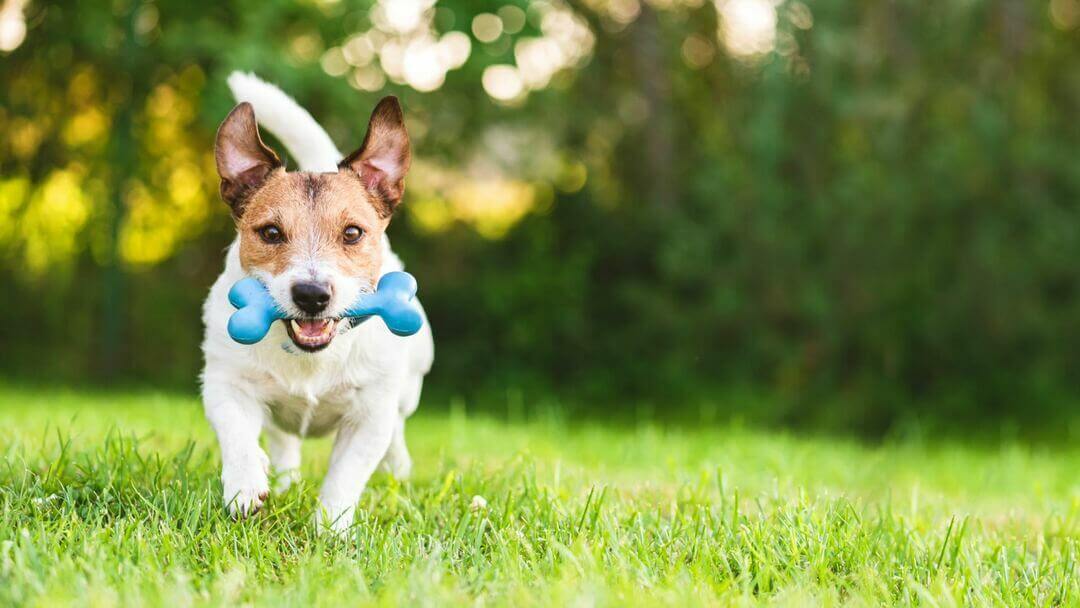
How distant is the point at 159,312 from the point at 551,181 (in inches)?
208

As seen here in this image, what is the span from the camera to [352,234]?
12.7 ft

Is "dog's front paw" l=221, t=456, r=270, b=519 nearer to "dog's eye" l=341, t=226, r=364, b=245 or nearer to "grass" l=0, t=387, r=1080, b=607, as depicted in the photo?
"grass" l=0, t=387, r=1080, b=607

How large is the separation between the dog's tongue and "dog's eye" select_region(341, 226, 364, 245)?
394 mm

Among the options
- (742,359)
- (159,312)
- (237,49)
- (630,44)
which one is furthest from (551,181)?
(159,312)

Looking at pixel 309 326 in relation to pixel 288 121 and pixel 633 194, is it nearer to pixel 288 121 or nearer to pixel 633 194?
pixel 288 121

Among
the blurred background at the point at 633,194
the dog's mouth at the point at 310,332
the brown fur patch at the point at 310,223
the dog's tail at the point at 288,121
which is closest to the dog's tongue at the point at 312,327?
the dog's mouth at the point at 310,332

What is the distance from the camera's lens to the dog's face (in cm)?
355

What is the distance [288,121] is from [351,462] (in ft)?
5.37

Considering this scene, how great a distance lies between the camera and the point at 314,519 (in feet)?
11.5

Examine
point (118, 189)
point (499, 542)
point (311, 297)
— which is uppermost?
point (118, 189)

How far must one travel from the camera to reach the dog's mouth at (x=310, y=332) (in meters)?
3.53

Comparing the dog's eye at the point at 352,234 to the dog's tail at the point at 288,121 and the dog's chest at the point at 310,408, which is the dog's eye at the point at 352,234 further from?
the dog's tail at the point at 288,121

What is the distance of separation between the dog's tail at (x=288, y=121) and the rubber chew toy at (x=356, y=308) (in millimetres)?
1079

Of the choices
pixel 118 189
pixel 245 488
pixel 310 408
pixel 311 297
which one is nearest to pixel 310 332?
pixel 311 297
